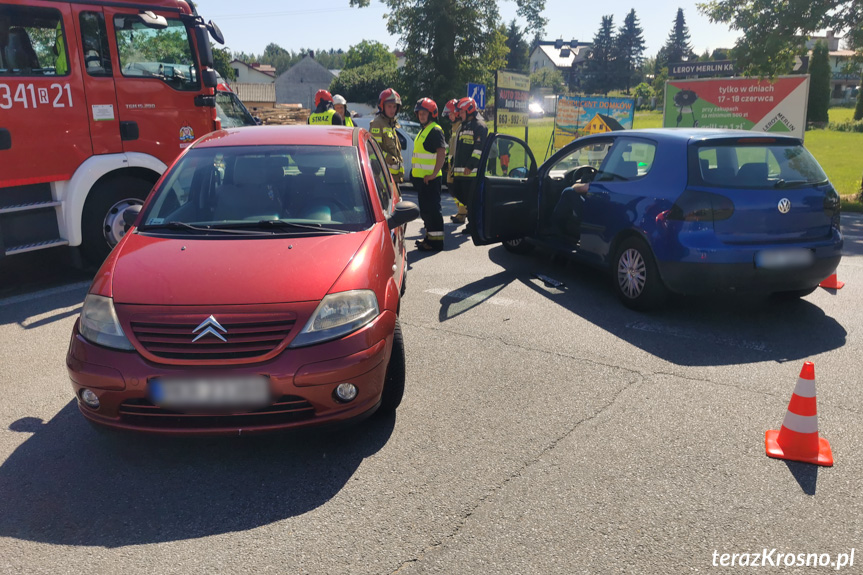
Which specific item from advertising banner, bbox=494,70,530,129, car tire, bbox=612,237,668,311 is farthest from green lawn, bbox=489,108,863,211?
car tire, bbox=612,237,668,311

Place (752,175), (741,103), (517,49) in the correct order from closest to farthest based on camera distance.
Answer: (752,175), (741,103), (517,49)

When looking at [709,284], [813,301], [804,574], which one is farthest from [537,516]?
[813,301]

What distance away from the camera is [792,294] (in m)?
6.43

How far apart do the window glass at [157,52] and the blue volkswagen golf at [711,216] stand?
192 inches

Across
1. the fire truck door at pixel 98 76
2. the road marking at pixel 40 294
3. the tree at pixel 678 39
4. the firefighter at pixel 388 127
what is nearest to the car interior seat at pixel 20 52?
the fire truck door at pixel 98 76

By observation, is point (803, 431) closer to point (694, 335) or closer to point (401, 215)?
A: point (694, 335)

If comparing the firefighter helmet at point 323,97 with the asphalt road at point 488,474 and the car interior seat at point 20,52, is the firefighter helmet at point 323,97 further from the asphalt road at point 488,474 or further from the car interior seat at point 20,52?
the asphalt road at point 488,474

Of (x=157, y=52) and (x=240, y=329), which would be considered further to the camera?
(x=157, y=52)

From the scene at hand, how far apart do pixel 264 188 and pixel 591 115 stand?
47.5 feet

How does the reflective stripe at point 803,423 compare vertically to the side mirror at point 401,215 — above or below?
below

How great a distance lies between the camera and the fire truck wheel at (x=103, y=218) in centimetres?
748

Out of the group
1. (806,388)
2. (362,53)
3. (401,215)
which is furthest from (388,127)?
(362,53)

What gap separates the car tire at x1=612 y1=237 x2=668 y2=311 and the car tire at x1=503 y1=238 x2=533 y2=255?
215 cm

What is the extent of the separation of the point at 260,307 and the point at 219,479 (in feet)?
2.91
